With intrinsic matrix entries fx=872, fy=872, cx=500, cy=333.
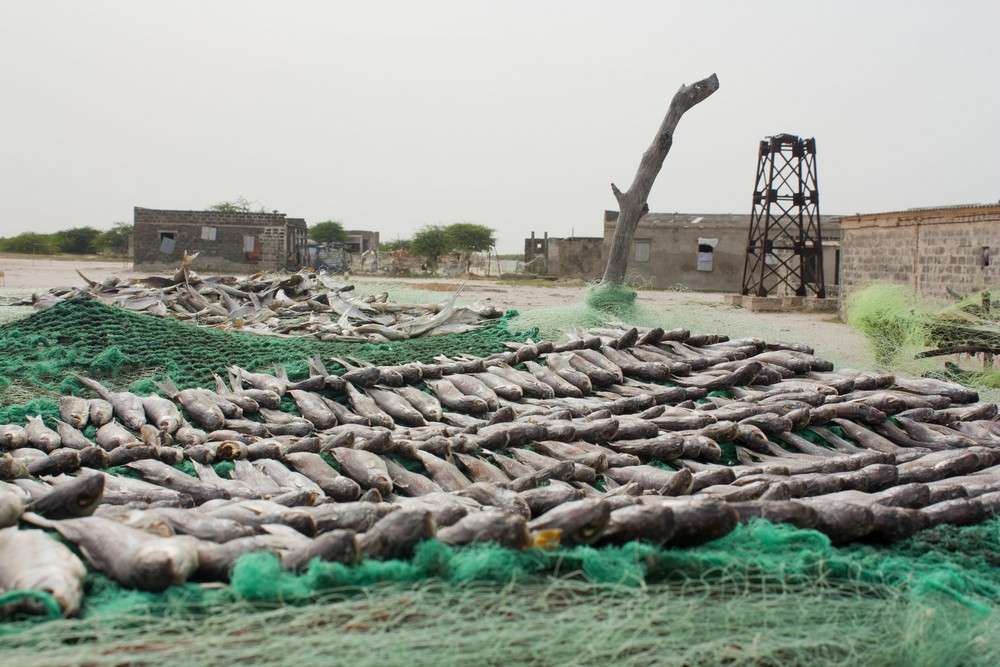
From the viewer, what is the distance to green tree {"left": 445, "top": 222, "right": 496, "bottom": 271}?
40250 millimetres

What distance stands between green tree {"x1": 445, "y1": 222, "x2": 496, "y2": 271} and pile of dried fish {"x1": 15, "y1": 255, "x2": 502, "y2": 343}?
1041 inches

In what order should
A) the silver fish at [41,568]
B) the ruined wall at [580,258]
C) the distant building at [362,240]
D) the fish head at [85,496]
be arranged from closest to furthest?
the silver fish at [41,568]
the fish head at [85,496]
the ruined wall at [580,258]
the distant building at [362,240]

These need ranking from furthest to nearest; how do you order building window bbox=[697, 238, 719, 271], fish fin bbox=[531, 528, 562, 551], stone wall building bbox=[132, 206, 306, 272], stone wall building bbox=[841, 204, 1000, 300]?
stone wall building bbox=[132, 206, 306, 272]
building window bbox=[697, 238, 719, 271]
stone wall building bbox=[841, 204, 1000, 300]
fish fin bbox=[531, 528, 562, 551]

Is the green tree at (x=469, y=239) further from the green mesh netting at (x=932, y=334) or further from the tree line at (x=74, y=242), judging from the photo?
the green mesh netting at (x=932, y=334)

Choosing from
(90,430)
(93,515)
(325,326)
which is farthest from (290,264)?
(93,515)

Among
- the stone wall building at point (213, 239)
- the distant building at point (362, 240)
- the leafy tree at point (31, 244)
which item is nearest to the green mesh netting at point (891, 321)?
the stone wall building at point (213, 239)

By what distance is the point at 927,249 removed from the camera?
16.4 metres

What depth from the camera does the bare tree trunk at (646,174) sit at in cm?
1098

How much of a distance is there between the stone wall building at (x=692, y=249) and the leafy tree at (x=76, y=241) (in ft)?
104

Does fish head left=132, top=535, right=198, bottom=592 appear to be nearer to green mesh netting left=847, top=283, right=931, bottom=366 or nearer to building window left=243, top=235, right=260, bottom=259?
green mesh netting left=847, top=283, right=931, bottom=366

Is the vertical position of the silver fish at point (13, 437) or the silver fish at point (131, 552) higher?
the silver fish at point (131, 552)

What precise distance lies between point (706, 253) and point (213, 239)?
62.0 feet

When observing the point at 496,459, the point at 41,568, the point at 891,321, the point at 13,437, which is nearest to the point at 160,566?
the point at 41,568

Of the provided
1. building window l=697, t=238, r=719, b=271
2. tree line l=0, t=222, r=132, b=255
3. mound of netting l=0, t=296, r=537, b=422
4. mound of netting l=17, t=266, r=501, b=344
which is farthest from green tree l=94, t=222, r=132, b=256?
mound of netting l=0, t=296, r=537, b=422
